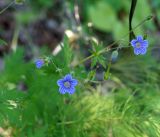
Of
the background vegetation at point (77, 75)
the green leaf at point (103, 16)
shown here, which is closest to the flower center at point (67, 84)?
the background vegetation at point (77, 75)

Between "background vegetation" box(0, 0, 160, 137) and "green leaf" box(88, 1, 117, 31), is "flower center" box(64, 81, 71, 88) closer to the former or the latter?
"background vegetation" box(0, 0, 160, 137)

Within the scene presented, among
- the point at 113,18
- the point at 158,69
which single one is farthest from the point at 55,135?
the point at 113,18

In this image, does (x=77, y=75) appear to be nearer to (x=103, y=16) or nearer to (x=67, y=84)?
(x=67, y=84)

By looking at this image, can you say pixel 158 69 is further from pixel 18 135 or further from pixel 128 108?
pixel 18 135

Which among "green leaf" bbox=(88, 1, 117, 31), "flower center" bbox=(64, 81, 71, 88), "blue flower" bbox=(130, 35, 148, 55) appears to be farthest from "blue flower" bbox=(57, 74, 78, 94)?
"green leaf" bbox=(88, 1, 117, 31)

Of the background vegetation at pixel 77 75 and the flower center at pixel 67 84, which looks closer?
the flower center at pixel 67 84

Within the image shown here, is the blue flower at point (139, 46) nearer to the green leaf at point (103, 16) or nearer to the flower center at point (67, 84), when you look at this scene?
the flower center at point (67, 84)
